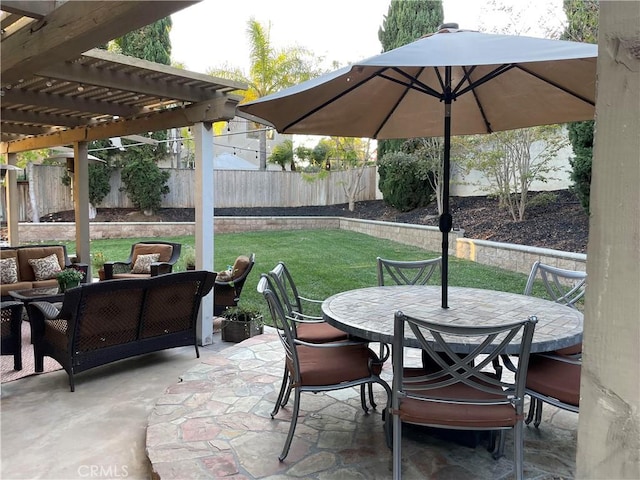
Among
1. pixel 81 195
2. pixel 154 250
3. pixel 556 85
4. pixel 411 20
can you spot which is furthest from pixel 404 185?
pixel 556 85

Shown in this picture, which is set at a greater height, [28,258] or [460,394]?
[28,258]

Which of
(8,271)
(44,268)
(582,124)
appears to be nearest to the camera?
(8,271)

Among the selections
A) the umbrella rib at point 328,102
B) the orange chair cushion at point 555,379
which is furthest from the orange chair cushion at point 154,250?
the orange chair cushion at point 555,379

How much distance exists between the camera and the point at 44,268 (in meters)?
6.14

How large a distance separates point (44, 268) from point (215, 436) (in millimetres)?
4747

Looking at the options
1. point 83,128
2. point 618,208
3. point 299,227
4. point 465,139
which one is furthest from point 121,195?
point 618,208

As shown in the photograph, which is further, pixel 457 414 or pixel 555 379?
pixel 555 379

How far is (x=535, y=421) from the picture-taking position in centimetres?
282

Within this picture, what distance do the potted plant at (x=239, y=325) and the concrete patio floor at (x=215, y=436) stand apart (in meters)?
1.04

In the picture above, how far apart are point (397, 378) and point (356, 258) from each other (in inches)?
272

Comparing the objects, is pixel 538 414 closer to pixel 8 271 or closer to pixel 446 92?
pixel 446 92

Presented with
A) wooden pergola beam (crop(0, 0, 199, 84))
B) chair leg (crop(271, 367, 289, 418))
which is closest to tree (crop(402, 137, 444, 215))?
chair leg (crop(271, 367, 289, 418))

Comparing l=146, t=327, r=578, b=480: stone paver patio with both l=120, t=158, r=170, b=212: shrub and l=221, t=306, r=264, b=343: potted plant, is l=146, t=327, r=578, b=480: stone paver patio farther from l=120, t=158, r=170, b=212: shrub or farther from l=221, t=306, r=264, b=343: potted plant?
l=120, t=158, r=170, b=212: shrub

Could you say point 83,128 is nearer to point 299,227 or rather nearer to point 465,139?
point 465,139
